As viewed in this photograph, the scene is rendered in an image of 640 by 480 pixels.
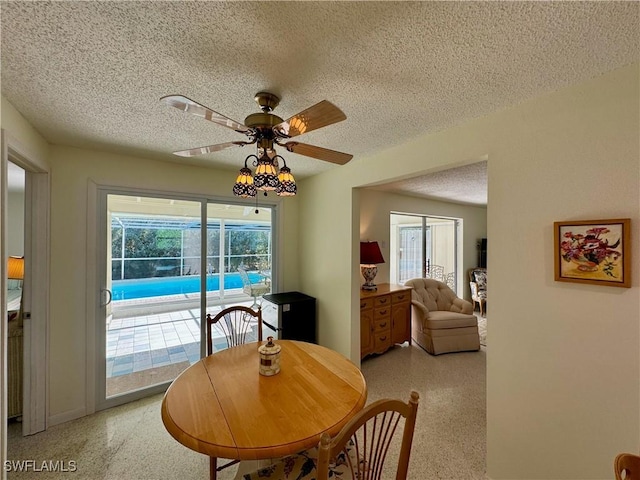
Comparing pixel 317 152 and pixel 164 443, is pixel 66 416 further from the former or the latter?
pixel 317 152

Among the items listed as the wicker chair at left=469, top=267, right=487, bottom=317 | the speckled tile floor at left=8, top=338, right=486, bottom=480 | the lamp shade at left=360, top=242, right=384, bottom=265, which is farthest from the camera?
the wicker chair at left=469, top=267, right=487, bottom=317

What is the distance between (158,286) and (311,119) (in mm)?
2629

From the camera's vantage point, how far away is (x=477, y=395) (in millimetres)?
2648

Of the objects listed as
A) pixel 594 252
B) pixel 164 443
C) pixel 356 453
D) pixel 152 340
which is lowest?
pixel 164 443

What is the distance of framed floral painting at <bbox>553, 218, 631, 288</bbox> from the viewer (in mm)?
1210

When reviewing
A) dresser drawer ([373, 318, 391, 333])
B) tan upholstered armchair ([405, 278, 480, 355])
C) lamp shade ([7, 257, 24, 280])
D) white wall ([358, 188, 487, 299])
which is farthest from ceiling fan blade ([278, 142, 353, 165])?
lamp shade ([7, 257, 24, 280])

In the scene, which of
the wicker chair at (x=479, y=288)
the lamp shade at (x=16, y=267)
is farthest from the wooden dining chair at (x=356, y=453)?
the wicker chair at (x=479, y=288)

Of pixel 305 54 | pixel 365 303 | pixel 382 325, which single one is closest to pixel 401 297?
pixel 382 325

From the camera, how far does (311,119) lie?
1157 mm

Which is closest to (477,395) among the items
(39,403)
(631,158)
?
(631,158)

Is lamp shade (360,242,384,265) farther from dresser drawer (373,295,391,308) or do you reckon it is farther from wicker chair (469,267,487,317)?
wicker chair (469,267,487,317)

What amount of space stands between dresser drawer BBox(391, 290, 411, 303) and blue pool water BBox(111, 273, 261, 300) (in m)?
2.33

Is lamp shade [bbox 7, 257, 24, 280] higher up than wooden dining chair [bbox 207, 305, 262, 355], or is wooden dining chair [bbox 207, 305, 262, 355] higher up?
lamp shade [bbox 7, 257, 24, 280]

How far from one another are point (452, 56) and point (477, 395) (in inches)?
118
